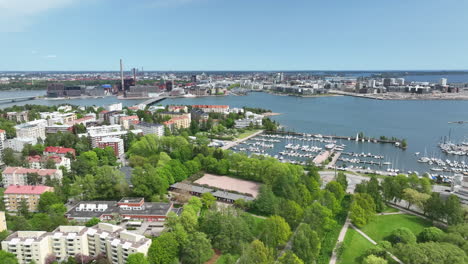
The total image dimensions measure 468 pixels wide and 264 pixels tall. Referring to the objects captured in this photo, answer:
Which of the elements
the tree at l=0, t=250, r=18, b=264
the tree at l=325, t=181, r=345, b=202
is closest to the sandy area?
the tree at l=325, t=181, r=345, b=202

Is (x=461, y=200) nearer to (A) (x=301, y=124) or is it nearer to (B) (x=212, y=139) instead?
(B) (x=212, y=139)

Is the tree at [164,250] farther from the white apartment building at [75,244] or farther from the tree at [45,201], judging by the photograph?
the tree at [45,201]

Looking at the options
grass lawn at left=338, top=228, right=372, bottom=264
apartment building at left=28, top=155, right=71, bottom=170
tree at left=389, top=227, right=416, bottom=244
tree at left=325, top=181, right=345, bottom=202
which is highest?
apartment building at left=28, top=155, right=71, bottom=170

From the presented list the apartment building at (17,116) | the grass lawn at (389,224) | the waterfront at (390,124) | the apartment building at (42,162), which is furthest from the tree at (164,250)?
the apartment building at (17,116)

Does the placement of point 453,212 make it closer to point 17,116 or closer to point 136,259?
point 136,259

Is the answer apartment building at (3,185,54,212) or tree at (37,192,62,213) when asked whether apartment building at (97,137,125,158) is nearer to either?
apartment building at (3,185,54,212)

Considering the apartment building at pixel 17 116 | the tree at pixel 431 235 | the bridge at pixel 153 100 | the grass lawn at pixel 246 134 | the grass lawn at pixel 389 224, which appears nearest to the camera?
the tree at pixel 431 235
